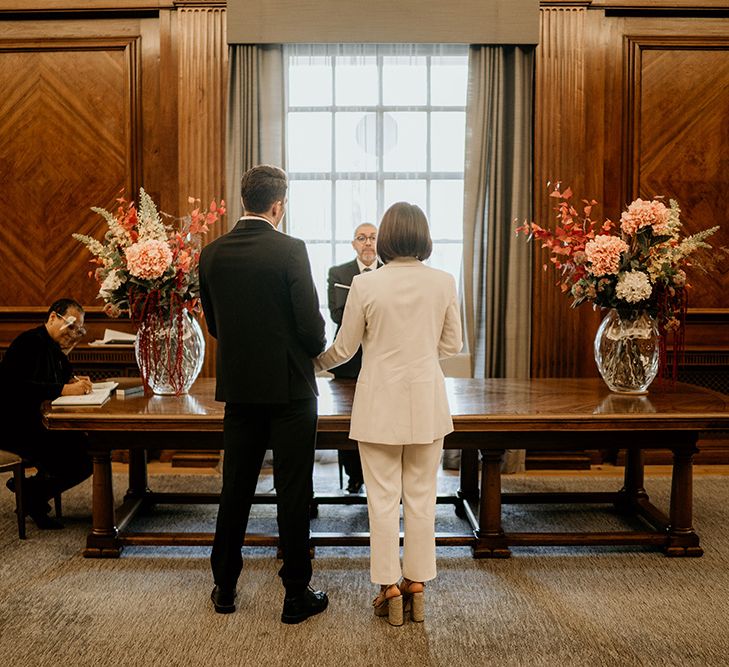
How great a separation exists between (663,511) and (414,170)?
9.15ft

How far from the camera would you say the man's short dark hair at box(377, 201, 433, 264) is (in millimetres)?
2773

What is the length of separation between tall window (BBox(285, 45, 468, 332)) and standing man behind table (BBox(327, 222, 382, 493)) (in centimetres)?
65

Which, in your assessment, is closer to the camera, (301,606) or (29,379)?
A: (301,606)

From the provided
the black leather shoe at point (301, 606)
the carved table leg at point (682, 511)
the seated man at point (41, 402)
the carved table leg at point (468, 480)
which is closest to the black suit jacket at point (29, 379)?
the seated man at point (41, 402)

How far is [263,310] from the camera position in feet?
9.14

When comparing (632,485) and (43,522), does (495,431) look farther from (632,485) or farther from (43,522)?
(43,522)

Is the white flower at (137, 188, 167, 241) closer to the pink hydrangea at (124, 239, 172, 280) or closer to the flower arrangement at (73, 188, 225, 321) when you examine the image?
the flower arrangement at (73, 188, 225, 321)

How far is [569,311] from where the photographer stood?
5.47 m

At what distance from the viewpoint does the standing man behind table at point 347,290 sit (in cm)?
464

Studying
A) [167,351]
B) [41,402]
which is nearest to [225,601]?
[167,351]

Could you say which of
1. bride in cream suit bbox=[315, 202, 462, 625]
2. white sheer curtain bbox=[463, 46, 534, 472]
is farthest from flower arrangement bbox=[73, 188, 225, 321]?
white sheer curtain bbox=[463, 46, 534, 472]

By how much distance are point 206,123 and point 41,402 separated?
2322 mm

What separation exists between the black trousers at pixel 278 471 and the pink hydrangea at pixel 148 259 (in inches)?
37.4

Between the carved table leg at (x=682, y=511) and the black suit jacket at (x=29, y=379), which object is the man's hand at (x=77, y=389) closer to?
the black suit jacket at (x=29, y=379)
